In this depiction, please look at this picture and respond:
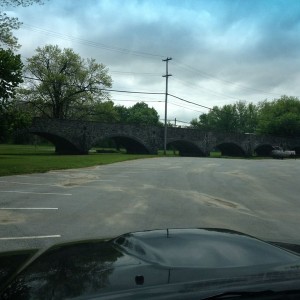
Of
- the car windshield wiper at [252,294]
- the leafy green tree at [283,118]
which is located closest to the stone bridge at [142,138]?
the leafy green tree at [283,118]

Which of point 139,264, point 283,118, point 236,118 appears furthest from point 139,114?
point 139,264

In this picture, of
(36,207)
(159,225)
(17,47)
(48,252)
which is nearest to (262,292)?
(48,252)

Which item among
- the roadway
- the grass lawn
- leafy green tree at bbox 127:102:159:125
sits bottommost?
the roadway

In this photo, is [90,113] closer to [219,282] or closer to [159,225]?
[159,225]

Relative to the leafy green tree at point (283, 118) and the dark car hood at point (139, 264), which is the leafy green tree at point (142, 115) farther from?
the dark car hood at point (139, 264)

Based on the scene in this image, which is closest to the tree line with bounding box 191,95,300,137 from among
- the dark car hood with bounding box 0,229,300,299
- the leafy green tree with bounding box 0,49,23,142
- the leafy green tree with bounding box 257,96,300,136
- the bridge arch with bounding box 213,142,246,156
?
the leafy green tree with bounding box 257,96,300,136

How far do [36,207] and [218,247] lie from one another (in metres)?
9.41

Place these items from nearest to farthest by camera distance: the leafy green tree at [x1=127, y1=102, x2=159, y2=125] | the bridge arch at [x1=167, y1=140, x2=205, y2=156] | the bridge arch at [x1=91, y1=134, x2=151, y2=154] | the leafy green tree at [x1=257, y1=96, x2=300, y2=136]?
the bridge arch at [x1=91, y1=134, x2=151, y2=154] < the bridge arch at [x1=167, y1=140, x2=205, y2=156] < the leafy green tree at [x1=257, y1=96, x2=300, y2=136] < the leafy green tree at [x1=127, y1=102, x2=159, y2=125]

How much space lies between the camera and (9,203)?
472 inches

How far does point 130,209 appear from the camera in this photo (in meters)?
11.3

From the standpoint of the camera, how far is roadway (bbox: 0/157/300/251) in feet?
27.7

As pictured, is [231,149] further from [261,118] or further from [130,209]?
[130,209]

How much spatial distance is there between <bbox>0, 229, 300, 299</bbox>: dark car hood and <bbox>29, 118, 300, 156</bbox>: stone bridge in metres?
52.9

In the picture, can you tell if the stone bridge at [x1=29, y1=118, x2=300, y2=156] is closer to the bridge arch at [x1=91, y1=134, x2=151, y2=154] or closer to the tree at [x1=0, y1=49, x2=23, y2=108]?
the bridge arch at [x1=91, y1=134, x2=151, y2=154]
